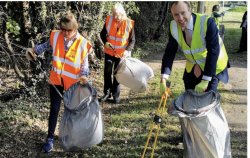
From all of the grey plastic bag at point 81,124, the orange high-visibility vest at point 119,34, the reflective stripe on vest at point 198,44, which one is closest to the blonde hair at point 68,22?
the grey plastic bag at point 81,124

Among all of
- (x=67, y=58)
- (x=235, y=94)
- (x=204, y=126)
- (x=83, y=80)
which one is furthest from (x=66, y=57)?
(x=235, y=94)

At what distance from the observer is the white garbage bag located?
531 cm

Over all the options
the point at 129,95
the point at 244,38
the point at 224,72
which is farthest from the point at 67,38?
the point at 244,38

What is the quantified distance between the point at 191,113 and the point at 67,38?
159 centimetres

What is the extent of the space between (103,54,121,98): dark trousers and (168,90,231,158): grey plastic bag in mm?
2396

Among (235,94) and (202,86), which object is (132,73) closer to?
(202,86)

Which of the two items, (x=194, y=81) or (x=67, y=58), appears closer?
(x=194, y=81)

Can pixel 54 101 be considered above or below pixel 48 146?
above

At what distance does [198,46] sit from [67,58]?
1438 millimetres

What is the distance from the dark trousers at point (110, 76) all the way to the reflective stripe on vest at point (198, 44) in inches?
85.4

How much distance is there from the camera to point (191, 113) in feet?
11.2

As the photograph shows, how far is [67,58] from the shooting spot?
4090 millimetres

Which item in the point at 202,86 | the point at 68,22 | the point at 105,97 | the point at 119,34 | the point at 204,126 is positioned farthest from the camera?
the point at 105,97

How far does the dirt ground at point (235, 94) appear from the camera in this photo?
5602 millimetres
